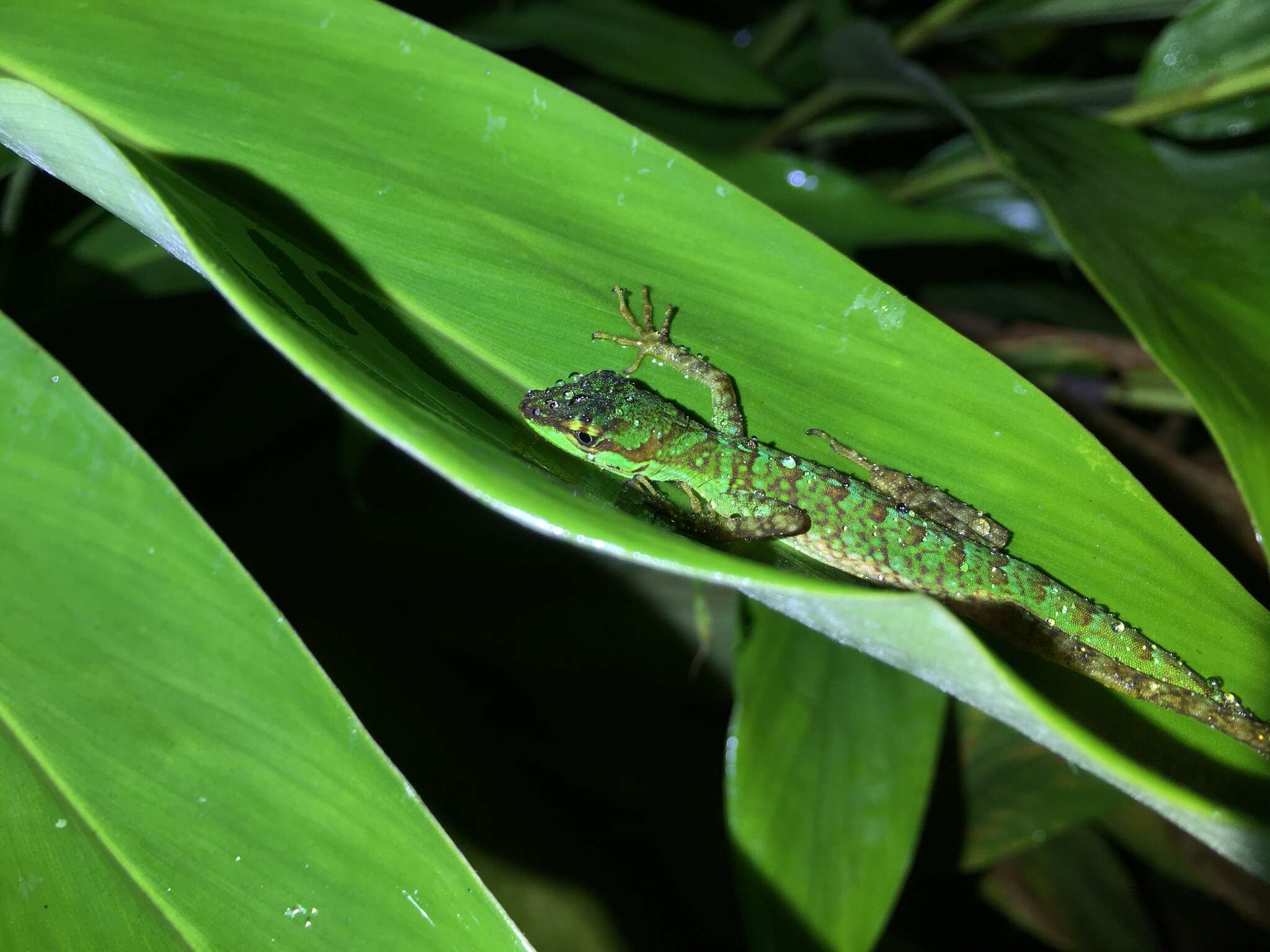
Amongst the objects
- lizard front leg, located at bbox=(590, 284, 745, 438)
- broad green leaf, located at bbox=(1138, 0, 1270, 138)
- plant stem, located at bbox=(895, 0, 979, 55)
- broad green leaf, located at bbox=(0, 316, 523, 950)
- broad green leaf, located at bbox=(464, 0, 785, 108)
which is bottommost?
broad green leaf, located at bbox=(0, 316, 523, 950)

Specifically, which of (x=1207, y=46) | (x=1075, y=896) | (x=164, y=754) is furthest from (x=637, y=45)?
(x=1075, y=896)

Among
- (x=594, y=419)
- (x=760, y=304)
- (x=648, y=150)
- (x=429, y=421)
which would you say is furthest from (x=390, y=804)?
(x=648, y=150)

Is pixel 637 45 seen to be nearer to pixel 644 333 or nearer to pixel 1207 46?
pixel 1207 46

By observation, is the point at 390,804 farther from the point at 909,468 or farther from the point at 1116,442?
the point at 1116,442

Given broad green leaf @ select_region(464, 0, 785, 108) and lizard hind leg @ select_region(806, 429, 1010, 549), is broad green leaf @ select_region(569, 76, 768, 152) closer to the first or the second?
broad green leaf @ select_region(464, 0, 785, 108)

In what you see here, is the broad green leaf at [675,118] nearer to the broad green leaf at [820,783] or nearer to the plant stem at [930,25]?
the plant stem at [930,25]

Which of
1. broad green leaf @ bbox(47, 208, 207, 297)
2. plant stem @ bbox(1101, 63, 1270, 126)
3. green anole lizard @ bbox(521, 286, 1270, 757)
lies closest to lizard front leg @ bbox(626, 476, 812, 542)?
green anole lizard @ bbox(521, 286, 1270, 757)
